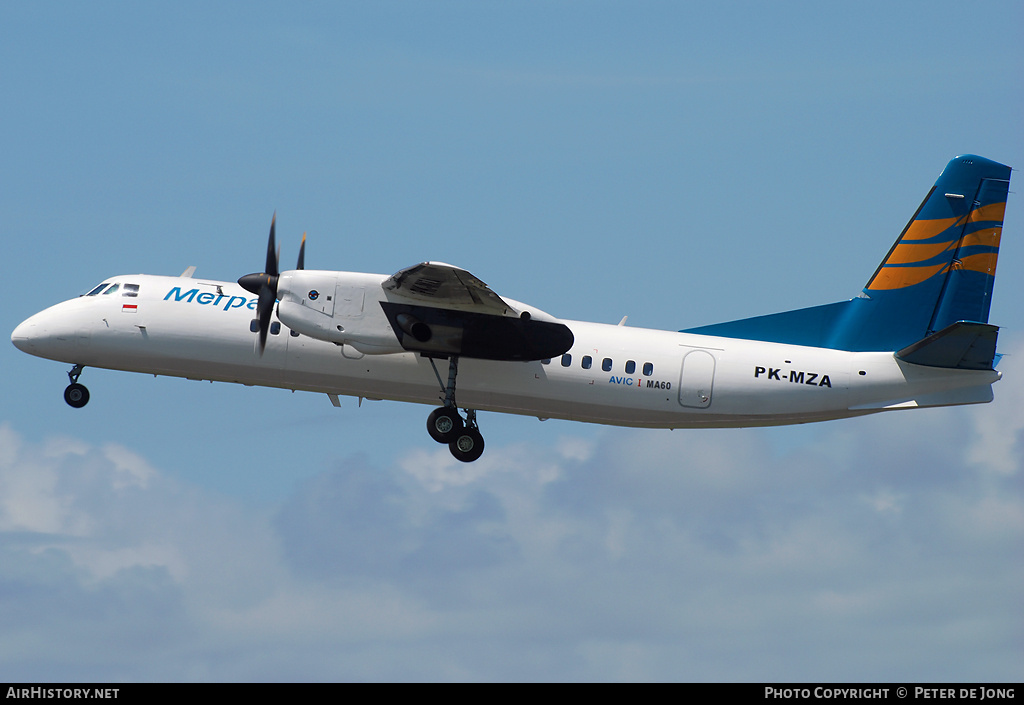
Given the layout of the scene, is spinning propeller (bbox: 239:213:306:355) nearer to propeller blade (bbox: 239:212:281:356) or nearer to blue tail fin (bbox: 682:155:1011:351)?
propeller blade (bbox: 239:212:281:356)

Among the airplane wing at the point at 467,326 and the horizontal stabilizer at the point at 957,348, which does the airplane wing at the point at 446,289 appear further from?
the horizontal stabilizer at the point at 957,348

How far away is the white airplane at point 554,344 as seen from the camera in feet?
70.0

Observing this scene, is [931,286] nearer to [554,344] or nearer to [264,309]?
[554,344]

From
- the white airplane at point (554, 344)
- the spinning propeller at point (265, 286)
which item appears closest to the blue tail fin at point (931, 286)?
the white airplane at point (554, 344)

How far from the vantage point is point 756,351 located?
72.8ft

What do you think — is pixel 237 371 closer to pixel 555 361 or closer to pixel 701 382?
pixel 555 361

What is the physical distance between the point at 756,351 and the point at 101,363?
40.2 ft

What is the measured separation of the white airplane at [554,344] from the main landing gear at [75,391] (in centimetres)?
20

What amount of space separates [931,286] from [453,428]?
30.8 ft

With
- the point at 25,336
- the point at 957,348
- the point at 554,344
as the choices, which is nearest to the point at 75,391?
the point at 25,336

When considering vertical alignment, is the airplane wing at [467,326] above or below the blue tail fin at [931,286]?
below

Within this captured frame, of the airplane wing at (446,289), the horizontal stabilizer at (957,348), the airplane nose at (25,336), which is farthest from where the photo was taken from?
the airplane nose at (25,336)

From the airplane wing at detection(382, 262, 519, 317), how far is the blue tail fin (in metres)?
4.16

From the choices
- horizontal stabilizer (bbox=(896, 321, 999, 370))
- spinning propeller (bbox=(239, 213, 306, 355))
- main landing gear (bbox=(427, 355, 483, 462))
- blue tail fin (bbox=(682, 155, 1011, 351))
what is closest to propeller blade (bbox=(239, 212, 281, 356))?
spinning propeller (bbox=(239, 213, 306, 355))
